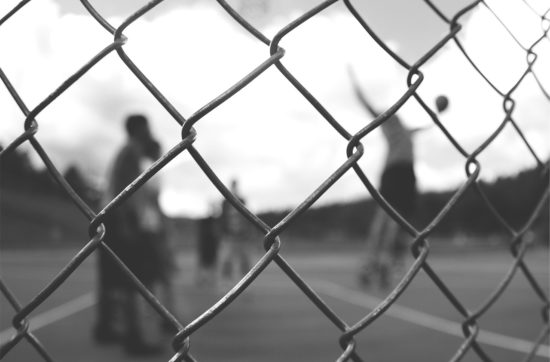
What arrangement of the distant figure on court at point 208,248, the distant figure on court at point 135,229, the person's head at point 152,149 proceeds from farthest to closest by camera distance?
1. the distant figure on court at point 208,248
2. the person's head at point 152,149
3. the distant figure on court at point 135,229

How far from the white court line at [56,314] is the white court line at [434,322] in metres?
3.61

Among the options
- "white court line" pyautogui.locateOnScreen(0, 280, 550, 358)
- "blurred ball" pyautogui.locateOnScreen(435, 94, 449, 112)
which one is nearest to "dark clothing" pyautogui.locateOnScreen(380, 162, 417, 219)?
"blurred ball" pyautogui.locateOnScreen(435, 94, 449, 112)

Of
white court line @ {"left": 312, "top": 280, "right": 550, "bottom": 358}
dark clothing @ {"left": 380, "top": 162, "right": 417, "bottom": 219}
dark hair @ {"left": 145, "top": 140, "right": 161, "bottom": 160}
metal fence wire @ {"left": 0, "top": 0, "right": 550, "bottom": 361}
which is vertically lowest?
white court line @ {"left": 312, "top": 280, "right": 550, "bottom": 358}

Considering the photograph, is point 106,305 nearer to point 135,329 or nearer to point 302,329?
point 135,329

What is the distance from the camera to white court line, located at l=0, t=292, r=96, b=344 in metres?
4.20

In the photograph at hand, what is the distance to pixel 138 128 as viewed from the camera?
136 inches

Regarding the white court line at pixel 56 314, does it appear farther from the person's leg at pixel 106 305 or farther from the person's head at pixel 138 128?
the person's head at pixel 138 128

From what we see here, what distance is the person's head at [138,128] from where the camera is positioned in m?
3.44

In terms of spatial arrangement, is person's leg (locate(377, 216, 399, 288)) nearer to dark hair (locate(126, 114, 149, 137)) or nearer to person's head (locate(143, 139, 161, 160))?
person's head (locate(143, 139, 161, 160))

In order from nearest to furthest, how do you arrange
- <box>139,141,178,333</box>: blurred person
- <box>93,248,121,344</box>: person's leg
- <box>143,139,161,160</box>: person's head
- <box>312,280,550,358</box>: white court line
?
<box>139,141,178,333</box>: blurred person < <box>143,139,161,160</box>: person's head < <box>93,248,121,344</box>: person's leg < <box>312,280,550,358</box>: white court line

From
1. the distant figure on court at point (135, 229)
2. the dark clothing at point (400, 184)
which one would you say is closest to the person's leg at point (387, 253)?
the distant figure on court at point (135, 229)

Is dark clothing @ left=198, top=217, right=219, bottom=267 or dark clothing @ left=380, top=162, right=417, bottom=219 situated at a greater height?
dark clothing @ left=198, top=217, right=219, bottom=267

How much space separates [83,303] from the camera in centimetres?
652

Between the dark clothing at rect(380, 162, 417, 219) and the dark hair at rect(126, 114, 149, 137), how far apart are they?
2.03 meters
